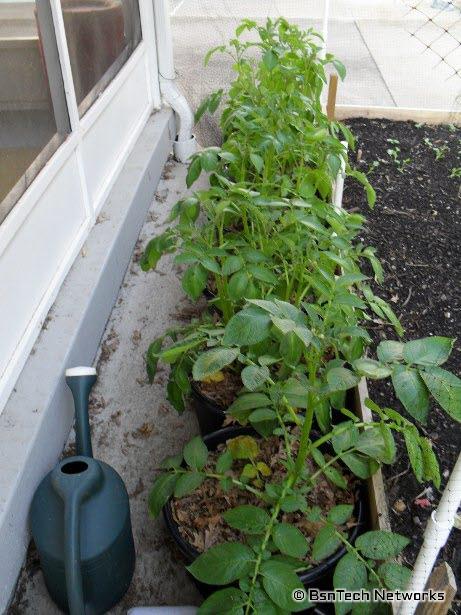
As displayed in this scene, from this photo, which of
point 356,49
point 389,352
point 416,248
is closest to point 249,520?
point 389,352

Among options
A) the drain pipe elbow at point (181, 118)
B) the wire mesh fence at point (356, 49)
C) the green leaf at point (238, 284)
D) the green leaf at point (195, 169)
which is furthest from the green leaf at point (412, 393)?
the drain pipe elbow at point (181, 118)

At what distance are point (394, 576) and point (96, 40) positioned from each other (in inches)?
89.3

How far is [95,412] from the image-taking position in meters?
1.92

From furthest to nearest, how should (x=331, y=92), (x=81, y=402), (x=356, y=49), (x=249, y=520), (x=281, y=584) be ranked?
(x=356, y=49) < (x=331, y=92) < (x=81, y=402) < (x=249, y=520) < (x=281, y=584)

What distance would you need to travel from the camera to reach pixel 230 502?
1.41m

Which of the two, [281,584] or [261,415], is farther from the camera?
[261,415]

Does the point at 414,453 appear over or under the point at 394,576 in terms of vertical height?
over

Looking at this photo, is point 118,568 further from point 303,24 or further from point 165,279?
point 303,24

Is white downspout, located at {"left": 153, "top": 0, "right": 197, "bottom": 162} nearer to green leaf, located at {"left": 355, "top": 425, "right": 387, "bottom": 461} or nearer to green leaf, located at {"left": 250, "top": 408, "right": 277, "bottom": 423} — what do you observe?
green leaf, located at {"left": 250, "top": 408, "right": 277, "bottom": 423}

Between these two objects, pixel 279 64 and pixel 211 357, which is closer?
pixel 211 357

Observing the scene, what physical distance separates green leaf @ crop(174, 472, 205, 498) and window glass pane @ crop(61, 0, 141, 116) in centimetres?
154

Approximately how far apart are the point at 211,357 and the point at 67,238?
1.18m

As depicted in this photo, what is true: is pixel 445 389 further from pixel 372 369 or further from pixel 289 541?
pixel 289 541

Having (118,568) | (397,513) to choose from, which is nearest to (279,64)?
(397,513)
